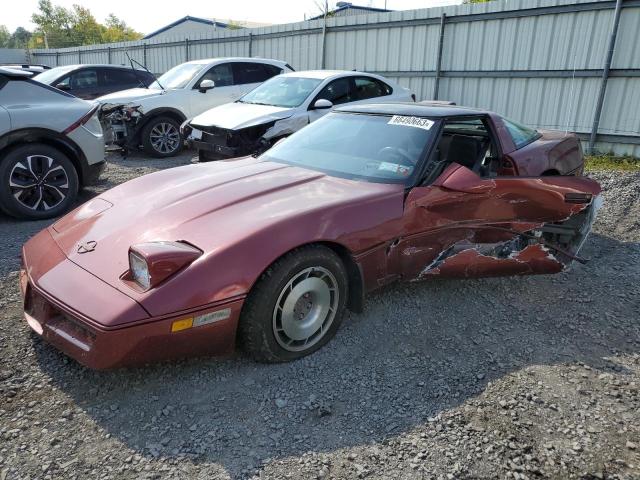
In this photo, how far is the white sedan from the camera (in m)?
7.12

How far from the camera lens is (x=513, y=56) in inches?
351

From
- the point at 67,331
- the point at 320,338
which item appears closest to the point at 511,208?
the point at 320,338

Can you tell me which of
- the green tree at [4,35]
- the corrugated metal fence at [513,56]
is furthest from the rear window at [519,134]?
the green tree at [4,35]

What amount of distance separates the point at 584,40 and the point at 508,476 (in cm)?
800

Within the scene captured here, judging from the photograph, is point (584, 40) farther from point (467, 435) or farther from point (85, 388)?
point (85, 388)

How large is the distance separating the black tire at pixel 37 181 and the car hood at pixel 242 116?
7.48 ft

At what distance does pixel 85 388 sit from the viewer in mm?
2576

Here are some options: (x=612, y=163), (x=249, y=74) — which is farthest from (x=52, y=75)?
(x=612, y=163)

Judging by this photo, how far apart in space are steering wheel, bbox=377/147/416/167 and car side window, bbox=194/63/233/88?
697cm

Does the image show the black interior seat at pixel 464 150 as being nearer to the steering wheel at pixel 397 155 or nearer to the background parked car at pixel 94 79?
the steering wheel at pixel 397 155

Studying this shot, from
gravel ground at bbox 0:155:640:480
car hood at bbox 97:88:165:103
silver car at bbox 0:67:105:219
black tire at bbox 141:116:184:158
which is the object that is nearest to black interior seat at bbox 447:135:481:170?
gravel ground at bbox 0:155:640:480

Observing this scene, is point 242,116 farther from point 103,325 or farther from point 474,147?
point 103,325

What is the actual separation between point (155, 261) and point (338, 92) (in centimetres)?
607

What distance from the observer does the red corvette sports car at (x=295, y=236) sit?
2412mm
